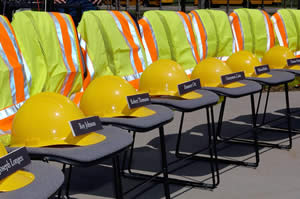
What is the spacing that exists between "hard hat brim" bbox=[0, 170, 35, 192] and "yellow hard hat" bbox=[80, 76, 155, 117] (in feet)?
4.38

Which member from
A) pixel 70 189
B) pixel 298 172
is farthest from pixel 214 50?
pixel 70 189

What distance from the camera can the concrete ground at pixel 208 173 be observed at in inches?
176

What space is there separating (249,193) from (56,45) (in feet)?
6.23

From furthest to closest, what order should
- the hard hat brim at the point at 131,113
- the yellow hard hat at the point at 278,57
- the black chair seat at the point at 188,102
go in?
the yellow hard hat at the point at 278,57, the black chair seat at the point at 188,102, the hard hat brim at the point at 131,113

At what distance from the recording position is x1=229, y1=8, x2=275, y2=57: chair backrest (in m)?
6.50

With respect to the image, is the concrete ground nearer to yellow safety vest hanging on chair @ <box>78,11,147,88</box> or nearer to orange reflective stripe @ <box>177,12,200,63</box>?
yellow safety vest hanging on chair @ <box>78,11,147,88</box>

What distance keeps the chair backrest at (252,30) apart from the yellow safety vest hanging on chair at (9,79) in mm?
3339

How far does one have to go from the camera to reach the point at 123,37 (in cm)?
489

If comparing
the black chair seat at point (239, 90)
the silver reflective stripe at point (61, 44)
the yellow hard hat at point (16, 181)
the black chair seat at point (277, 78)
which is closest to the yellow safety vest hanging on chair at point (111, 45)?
the silver reflective stripe at point (61, 44)

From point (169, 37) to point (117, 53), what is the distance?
2.63 ft

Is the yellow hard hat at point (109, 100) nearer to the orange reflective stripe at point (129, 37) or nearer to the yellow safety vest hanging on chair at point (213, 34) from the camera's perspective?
the orange reflective stripe at point (129, 37)

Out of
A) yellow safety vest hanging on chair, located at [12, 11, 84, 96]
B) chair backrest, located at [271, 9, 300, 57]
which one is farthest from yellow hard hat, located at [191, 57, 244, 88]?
chair backrest, located at [271, 9, 300, 57]

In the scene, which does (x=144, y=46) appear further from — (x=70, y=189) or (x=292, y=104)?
Result: (x=292, y=104)

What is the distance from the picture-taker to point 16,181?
2.27 metres
